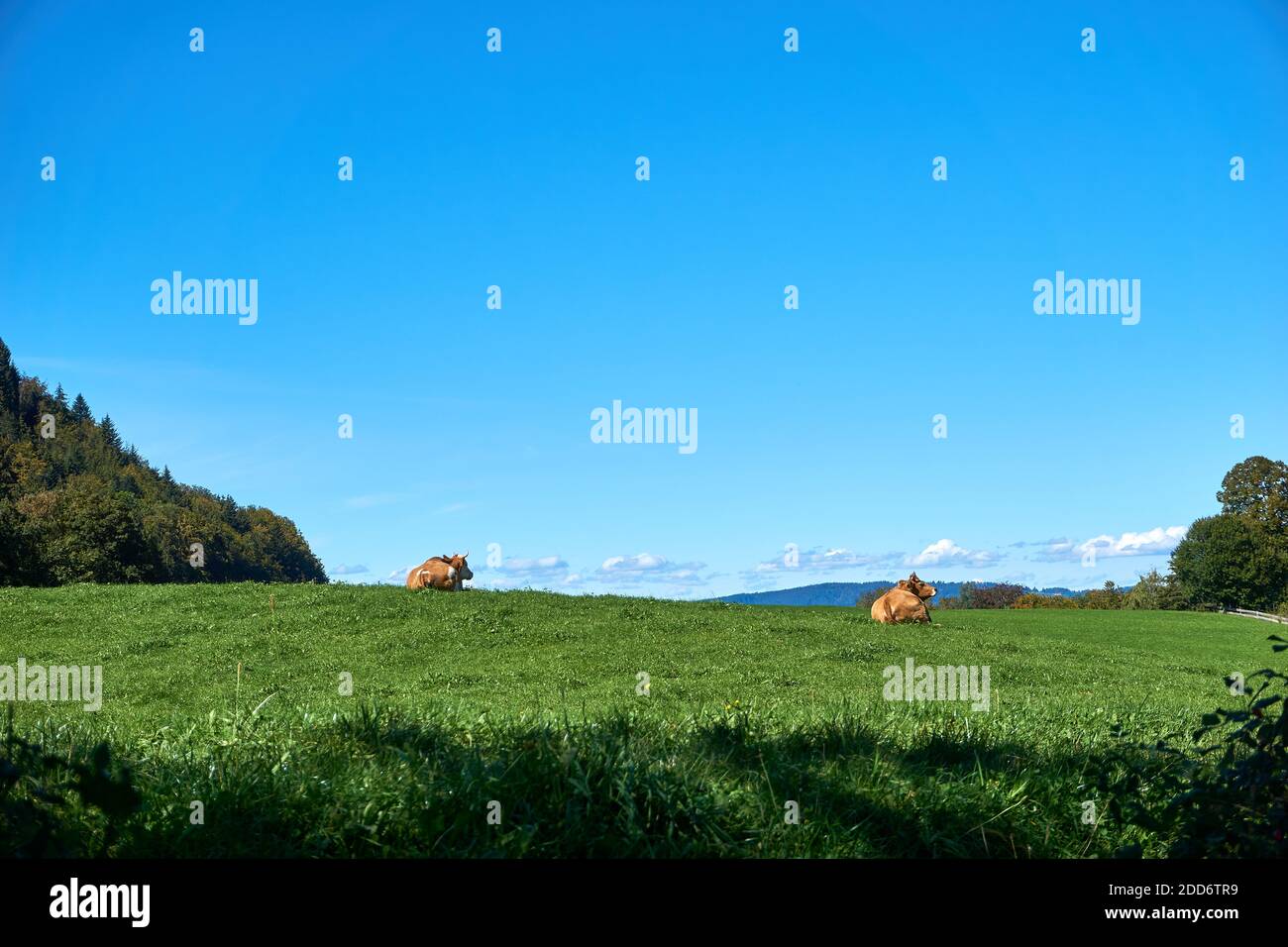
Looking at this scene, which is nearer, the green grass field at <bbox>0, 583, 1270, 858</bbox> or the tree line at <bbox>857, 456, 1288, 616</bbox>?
the green grass field at <bbox>0, 583, 1270, 858</bbox>

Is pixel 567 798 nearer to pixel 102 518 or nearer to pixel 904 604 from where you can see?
pixel 904 604

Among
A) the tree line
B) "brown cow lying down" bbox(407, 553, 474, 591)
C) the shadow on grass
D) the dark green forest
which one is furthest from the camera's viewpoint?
the tree line

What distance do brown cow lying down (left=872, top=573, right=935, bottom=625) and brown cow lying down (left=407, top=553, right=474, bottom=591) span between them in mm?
14131

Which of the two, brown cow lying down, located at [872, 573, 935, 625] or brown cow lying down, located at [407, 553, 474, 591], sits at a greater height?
brown cow lying down, located at [407, 553, 474, 591]

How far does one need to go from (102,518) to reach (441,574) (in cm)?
4176

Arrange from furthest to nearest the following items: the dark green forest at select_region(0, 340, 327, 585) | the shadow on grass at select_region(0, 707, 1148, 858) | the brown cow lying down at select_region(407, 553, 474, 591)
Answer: the dark green forest at select_region(0, 340, 327, 585) < the brown cow lying down at select_region(407, 553, 474, 591) < the shadow on grass at select_region(0, 707, 1148, 858)

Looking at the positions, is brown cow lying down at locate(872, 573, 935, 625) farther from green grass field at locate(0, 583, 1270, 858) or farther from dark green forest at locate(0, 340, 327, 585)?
dark green forest at locate(0, 340, 327, 585)

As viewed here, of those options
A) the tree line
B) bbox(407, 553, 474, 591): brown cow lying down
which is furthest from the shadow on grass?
the tree line

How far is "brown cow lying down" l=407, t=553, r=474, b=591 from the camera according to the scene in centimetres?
3103

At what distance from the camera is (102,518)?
61.4m

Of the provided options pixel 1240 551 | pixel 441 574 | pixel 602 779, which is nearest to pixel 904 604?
pixel 441 574

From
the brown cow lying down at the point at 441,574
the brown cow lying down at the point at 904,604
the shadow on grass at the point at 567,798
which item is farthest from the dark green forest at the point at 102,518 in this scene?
the shadow on grass at the point at 567,798

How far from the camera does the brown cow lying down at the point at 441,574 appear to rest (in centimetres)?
3103
